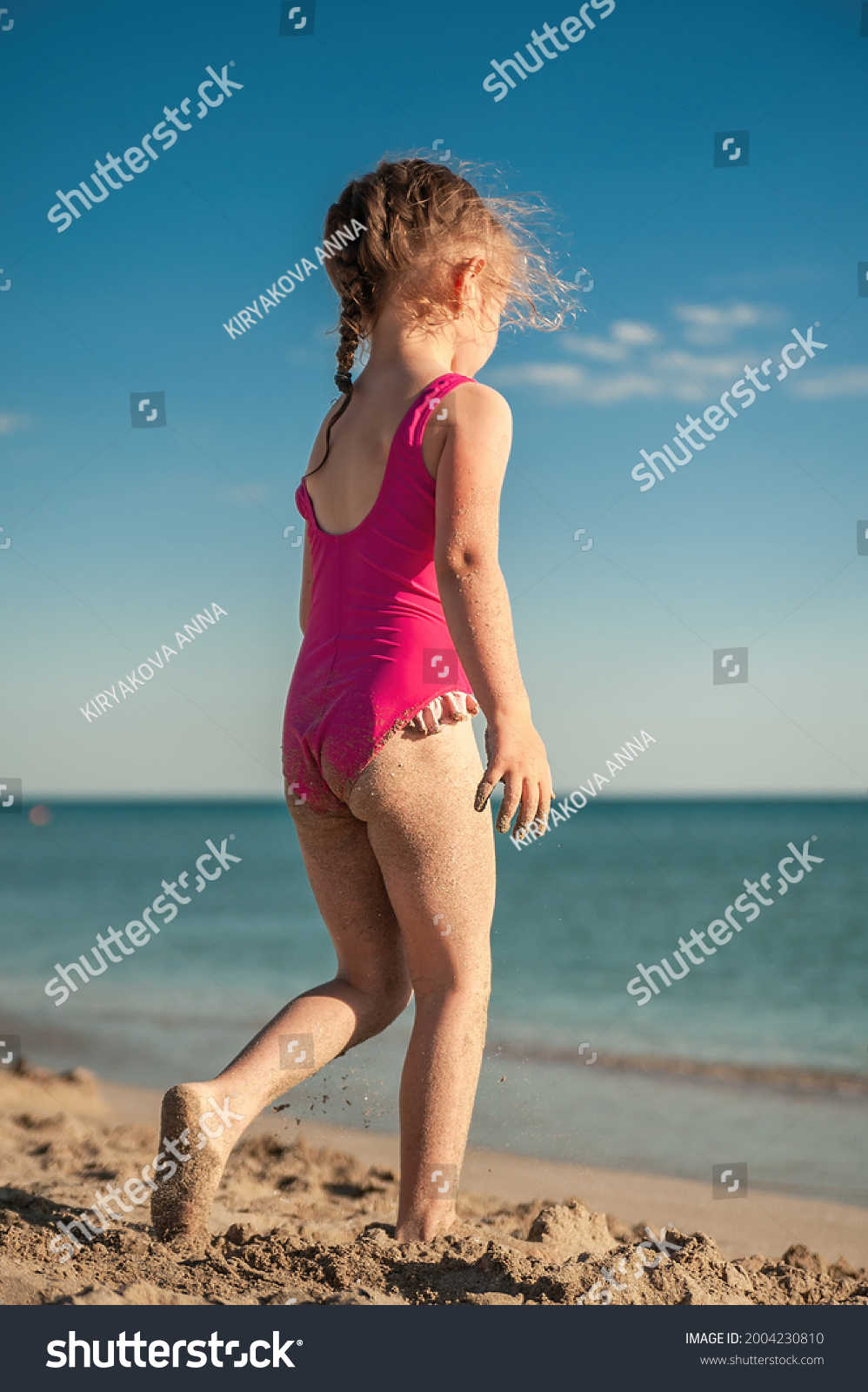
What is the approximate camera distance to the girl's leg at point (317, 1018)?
→ 1.66 m

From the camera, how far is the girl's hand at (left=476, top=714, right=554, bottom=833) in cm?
160

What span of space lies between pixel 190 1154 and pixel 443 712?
836 mm

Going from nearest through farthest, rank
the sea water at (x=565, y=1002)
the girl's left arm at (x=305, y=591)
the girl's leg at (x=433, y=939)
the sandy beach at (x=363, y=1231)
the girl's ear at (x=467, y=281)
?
the sandy beach at (x=363, y=1231) → the girl's leg at (x=433, y=939) → the girl's ear at (x=467, y=281) → the girl's left arm at (x=305, y=591) → the sea water at (x=565, y=1002)

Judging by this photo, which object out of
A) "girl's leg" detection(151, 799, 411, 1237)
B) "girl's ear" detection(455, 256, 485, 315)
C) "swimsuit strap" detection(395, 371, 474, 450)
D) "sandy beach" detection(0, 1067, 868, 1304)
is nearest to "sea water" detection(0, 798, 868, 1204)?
"sandy beach" detection(0, 1067, 868, 1304)

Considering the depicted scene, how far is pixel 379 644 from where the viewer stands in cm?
178

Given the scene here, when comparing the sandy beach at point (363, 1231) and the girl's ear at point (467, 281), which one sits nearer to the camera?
the sandy beach at point (363, 1231)

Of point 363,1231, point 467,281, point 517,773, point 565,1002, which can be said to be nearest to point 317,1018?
point 363,1231

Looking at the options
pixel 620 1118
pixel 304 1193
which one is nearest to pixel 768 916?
pixel 620 1118

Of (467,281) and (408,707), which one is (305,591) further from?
(467,281)

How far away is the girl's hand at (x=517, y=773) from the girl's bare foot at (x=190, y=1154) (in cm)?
66

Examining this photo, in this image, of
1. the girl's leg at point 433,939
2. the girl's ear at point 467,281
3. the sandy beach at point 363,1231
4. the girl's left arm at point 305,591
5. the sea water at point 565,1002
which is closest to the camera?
the sandy beach at point 363,1231

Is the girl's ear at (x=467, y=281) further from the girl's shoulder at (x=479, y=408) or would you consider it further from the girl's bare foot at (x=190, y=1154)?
the girl's bare foot at (x=190, y=1154)

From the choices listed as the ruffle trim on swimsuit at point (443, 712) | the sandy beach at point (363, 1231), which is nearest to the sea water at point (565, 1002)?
the sandy beach at point (363, 1231)

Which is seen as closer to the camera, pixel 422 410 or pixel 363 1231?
pixel 422 410
